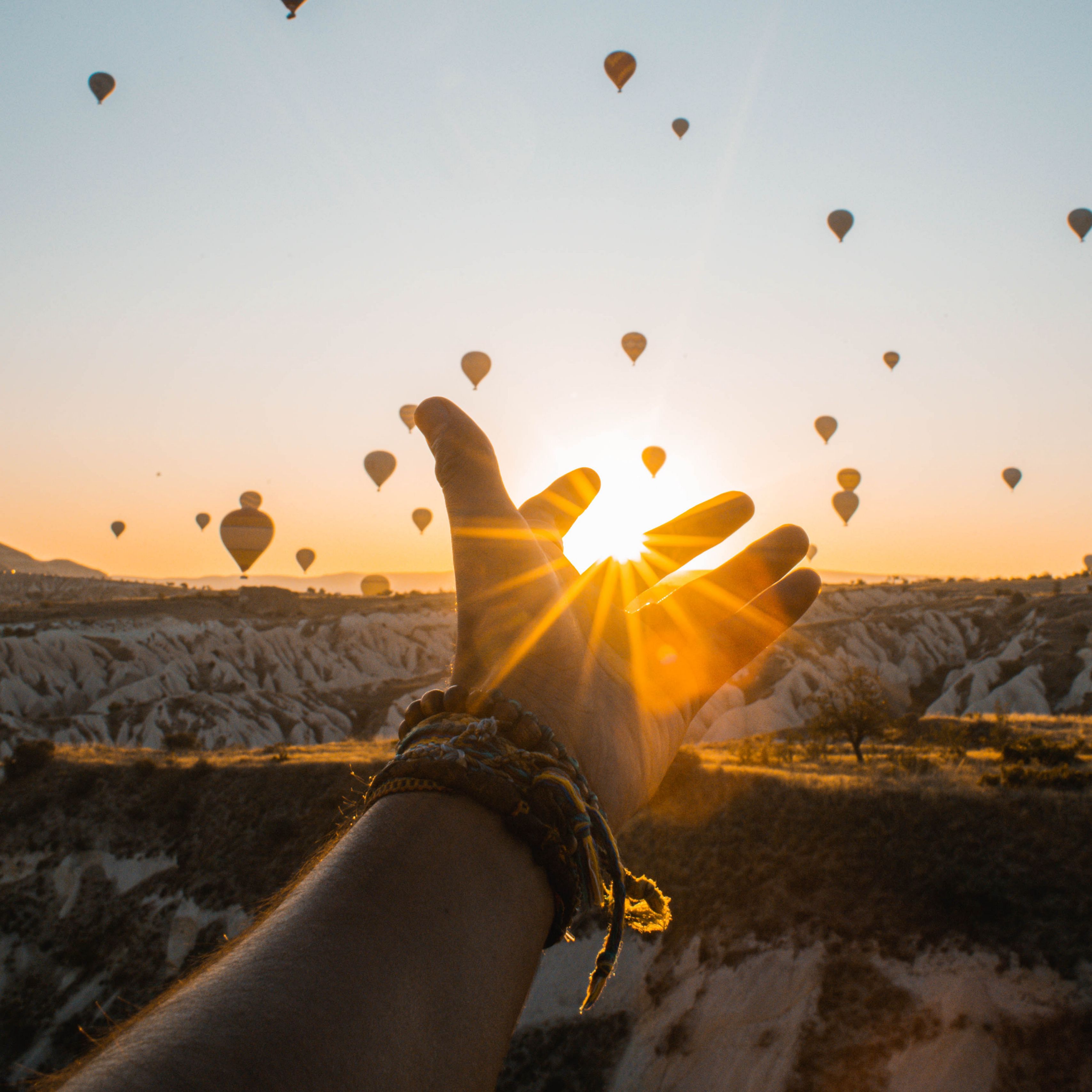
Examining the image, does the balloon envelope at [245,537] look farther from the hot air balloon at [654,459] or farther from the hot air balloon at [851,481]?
the hot air balloon at [851,481]

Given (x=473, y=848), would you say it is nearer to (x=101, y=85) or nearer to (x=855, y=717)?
(x=855, y=717)

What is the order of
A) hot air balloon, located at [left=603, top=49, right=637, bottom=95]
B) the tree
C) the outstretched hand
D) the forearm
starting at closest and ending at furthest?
1. the forearm
2. the outstretched hand
3. the tree
4. hot air balloon, located at [left=603, top=49, right=637, bottom=95]

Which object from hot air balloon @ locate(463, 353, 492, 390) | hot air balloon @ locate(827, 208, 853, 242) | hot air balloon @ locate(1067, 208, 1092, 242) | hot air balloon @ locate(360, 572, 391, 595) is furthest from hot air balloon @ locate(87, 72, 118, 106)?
hot air balloon @ locate(360, 572, 391, 595)

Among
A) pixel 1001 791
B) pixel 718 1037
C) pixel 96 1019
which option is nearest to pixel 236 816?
pixel 96 1019

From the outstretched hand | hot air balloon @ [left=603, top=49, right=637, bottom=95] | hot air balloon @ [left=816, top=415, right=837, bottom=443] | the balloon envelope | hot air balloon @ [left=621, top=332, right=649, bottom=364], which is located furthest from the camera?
the balloon envelope

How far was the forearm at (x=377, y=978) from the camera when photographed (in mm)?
1134

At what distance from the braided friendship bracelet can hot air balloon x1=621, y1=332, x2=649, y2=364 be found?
4170 centimetres

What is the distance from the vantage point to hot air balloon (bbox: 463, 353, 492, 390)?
42844mm

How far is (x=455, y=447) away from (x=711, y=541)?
1.24 m

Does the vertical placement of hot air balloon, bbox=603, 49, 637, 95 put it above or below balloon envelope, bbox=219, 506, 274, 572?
above

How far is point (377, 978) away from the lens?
1.31 metres

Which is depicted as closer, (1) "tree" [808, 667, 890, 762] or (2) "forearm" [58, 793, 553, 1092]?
(2) "forearm" [58, 793, 553, 1092]

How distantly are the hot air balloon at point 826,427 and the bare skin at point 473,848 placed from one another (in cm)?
5257

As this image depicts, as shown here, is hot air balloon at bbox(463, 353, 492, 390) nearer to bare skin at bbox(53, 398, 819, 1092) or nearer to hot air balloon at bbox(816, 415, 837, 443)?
hot air balloon at bbox(816, 415, 837, 443)
